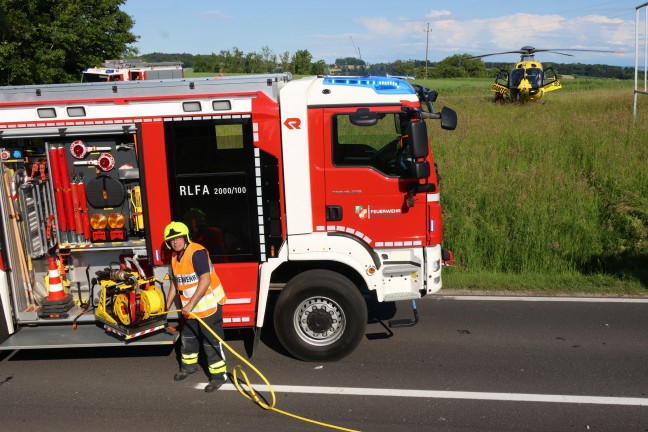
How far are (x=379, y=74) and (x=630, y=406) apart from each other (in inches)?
173

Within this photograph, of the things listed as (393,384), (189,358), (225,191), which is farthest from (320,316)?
(225,191)

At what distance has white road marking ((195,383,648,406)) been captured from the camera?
5523mm

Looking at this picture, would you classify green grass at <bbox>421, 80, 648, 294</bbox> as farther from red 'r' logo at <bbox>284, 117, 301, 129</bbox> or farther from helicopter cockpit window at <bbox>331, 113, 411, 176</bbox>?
red 'r' logo at <bbox>284, 117, 301, 129</bbox>

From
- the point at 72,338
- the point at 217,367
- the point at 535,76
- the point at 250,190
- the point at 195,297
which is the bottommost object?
the point at 217,367

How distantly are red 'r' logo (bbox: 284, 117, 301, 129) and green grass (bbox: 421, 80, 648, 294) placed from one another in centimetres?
444

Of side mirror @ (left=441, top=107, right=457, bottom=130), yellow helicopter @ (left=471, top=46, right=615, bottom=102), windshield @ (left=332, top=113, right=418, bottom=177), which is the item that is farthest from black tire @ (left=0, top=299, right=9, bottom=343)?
yellow helicopter @ (left=471, top=46, right=615, bottom=102)

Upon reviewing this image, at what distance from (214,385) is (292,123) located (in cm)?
274

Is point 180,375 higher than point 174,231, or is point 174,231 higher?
point 174,231

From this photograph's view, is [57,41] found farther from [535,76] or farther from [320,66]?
[535,76]

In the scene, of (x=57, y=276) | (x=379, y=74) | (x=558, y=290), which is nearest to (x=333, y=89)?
(x=379, y=74)

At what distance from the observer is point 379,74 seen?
7262 millimetres

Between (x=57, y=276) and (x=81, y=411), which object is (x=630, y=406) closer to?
(x=81, y=411)

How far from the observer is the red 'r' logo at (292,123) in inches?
245

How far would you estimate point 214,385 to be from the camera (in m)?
5.97
